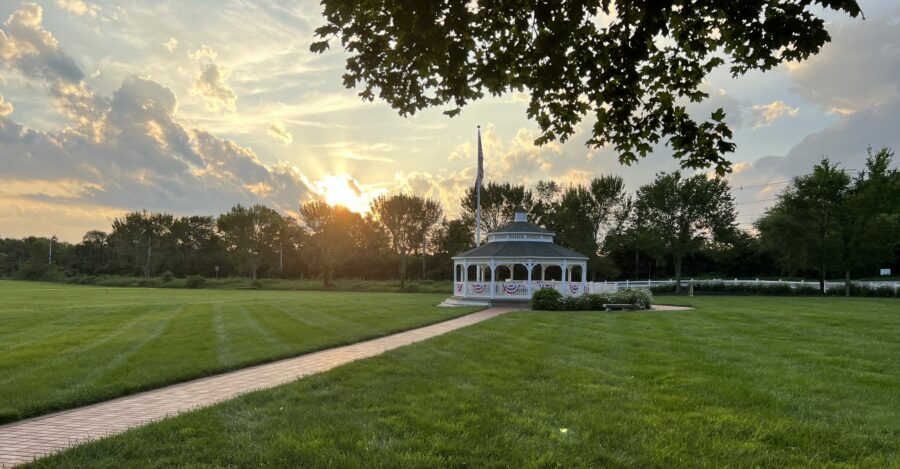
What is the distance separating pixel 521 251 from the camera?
30.0 meters

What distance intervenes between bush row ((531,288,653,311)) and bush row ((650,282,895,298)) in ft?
63.8

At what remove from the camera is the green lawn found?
7.68m

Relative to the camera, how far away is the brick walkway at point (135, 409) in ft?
17.7

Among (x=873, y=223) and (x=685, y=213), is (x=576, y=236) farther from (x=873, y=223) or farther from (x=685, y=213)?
(x=873, y=223)

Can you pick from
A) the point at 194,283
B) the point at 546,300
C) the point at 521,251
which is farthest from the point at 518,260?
the point at 194,283

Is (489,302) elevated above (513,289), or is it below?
below

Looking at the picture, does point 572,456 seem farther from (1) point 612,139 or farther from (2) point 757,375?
(2) point 757,375

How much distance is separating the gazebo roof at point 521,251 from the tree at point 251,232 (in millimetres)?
47140

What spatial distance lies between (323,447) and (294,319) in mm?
14081

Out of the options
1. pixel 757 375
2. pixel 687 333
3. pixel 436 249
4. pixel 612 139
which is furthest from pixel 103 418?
pixel 436 249

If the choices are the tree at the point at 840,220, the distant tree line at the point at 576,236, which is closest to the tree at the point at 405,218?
the distant tree line at the point at 576,236

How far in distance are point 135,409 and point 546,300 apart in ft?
59.7

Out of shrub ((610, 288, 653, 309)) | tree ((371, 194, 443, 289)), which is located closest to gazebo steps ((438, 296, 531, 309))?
shrub ((610, 288, 653, 309))

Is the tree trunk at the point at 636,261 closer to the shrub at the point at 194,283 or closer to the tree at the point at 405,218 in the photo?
the tree at the point at 405,218
